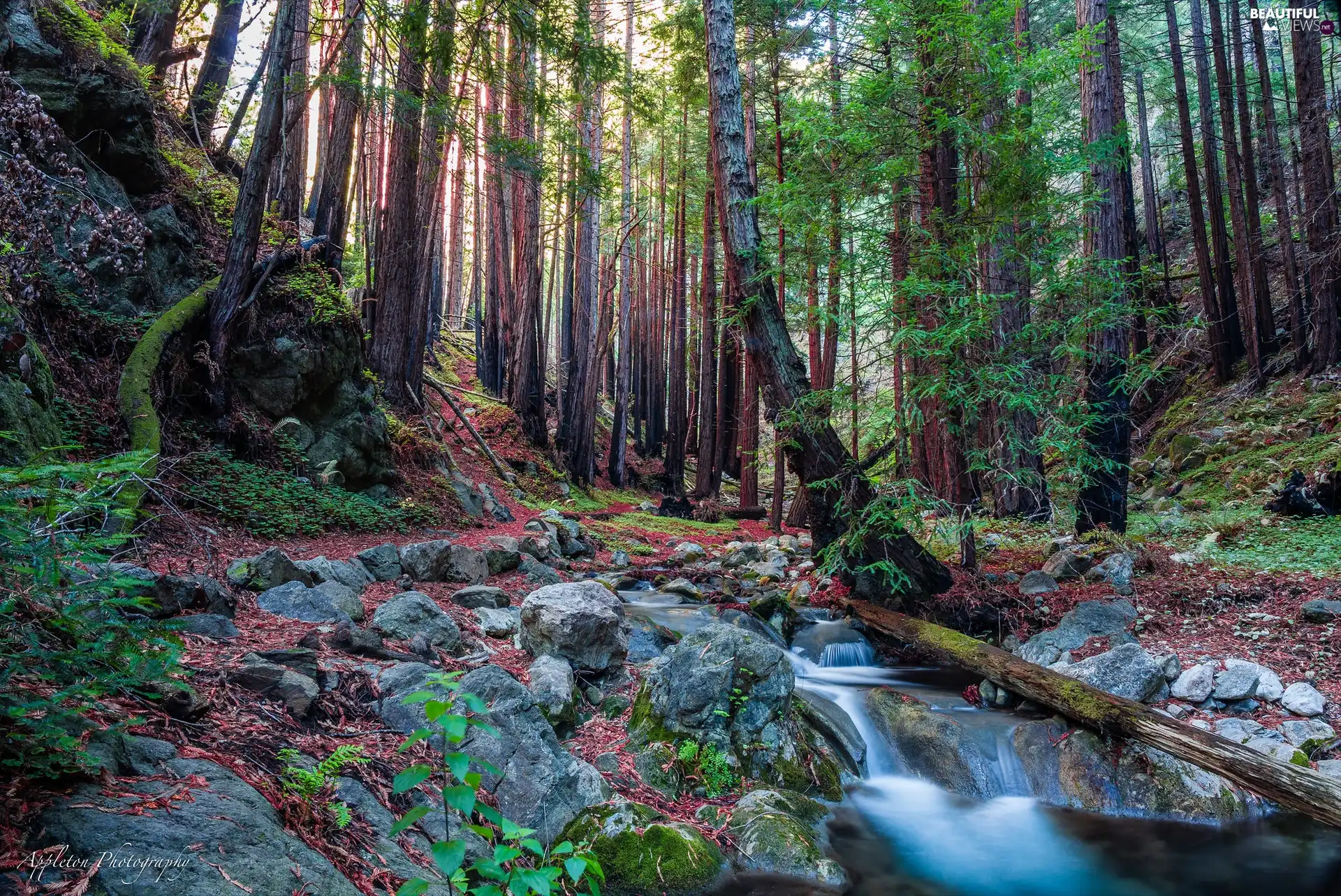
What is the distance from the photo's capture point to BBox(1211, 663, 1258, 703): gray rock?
17.0 feet

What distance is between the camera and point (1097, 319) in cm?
647

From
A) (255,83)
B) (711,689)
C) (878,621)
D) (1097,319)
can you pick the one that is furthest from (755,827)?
(255,83)

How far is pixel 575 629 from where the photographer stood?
17.3 feet

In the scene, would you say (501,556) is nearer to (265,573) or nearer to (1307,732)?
(265,573)

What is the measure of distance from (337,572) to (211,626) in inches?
83.5

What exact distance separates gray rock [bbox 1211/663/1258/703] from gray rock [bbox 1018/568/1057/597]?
2.02 meters

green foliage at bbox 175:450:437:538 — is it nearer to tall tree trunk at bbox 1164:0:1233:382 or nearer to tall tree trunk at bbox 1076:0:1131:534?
tall tree trunk at bbox 1076:0:1131:534

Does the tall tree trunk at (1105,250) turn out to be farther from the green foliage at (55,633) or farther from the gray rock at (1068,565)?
the green foliage at (55,633)

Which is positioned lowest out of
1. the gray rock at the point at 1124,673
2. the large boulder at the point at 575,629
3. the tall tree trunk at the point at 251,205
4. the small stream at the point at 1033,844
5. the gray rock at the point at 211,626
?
the small stream at the point at 1033,844

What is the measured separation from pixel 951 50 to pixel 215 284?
8320 millimetres

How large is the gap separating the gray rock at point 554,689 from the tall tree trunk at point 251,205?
17.7ft

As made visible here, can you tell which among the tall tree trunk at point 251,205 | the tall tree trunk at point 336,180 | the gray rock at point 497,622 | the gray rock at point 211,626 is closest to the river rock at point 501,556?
the gray rock at point 497,622

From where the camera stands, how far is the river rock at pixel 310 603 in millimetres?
4891

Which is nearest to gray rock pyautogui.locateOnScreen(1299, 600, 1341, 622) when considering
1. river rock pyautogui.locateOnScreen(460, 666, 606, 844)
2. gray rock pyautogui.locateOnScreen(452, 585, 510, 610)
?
river rock pyautogui.locateOnScreen(460, 666, 606, 844)
